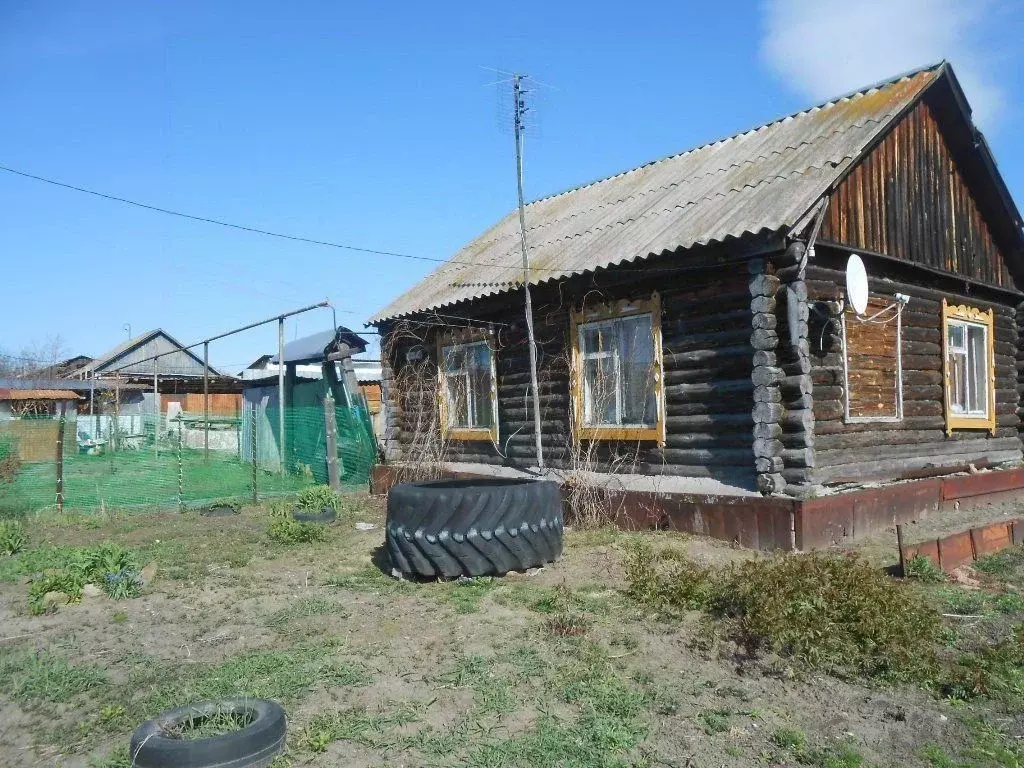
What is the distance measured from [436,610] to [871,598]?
9.91ft

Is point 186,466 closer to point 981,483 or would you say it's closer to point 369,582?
point 369,582

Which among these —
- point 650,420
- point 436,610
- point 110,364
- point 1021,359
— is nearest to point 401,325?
point 650,420

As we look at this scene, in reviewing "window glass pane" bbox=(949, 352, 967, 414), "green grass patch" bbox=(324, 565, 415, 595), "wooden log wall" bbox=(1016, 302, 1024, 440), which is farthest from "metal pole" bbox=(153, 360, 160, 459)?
"wooden log wall" bbox=(1016, 302, 1024, 440)

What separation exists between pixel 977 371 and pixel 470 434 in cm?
802

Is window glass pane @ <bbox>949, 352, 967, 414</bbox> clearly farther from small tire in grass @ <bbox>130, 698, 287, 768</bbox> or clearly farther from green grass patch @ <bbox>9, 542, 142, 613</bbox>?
small tire in grass @ <bbox>130, 698, 287, 768</bbox>

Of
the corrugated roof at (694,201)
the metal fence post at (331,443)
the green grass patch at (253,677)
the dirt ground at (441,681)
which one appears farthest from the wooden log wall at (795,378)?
the metal fence post at (331,443)

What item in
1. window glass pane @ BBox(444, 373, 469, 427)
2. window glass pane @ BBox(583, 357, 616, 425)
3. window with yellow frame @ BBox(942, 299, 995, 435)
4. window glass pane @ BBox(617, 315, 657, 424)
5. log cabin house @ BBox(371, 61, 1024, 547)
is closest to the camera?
log cabin house @ BBox(371, 61, 1024, 547)

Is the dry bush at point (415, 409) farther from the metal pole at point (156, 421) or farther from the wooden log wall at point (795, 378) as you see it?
the wooden log wall at point (795, 378)

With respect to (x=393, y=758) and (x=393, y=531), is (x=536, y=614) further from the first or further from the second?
(x=393, y=758)

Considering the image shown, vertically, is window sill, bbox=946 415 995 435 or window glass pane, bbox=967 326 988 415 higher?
window glass pane, bbox=967 326 988 415

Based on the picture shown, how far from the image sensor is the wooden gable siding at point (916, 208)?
9.82 meters

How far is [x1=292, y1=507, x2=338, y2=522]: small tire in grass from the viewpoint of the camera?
10.1 metres

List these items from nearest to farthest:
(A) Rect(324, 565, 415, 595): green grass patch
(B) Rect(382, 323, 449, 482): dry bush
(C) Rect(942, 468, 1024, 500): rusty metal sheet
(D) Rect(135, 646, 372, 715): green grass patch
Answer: (D) Rect(135, 646, 372, 715): green grass patch → (A) Rect(324, 565, 415, 595): green grass patch → (C) Rect(942, 468, 1024, 500): rusty metal sheet → (B) Rect(382, 323, 449, 482): dry bush

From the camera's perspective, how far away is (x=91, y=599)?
260 inches
